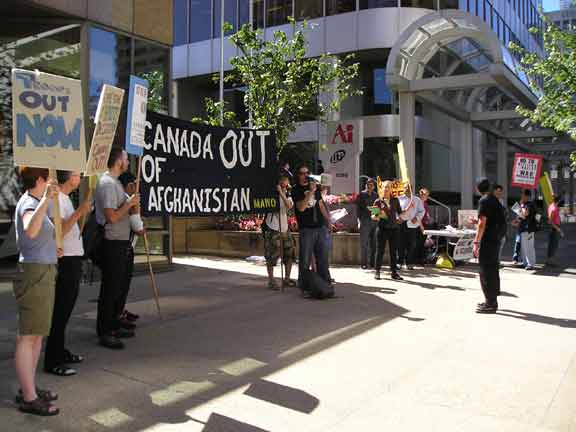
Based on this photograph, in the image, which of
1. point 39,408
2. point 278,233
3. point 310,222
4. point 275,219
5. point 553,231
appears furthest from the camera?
point 553,231

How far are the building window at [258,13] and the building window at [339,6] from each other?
3595 millimetres

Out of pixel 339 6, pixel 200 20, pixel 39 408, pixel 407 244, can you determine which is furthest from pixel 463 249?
pixel 200 20

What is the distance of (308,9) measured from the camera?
27172 millimetres

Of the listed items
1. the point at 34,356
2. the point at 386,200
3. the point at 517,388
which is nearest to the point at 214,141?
the point at 386,200

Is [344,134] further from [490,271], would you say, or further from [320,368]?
[320,368]

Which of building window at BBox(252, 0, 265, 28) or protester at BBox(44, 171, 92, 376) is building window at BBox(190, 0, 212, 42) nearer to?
building window at BBox(252, 0, 265, 28)

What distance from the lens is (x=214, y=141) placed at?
314 inches

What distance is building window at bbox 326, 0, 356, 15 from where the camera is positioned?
2601 centimetres

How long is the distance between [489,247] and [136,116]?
4.77m

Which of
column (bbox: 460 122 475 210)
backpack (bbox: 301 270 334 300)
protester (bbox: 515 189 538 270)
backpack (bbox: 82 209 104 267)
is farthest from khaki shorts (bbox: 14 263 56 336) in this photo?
column (bbox: 460 122 475 210)

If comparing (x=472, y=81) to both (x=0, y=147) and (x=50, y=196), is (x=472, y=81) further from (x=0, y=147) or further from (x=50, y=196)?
(x=50, y=196)

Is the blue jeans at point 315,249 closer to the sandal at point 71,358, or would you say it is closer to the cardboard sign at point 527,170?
the sandal at point 71,358

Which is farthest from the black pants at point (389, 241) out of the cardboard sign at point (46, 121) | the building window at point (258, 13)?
the building window at point (258, 13)

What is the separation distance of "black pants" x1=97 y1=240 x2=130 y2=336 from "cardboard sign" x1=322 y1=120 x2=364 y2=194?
9005 millimetres
